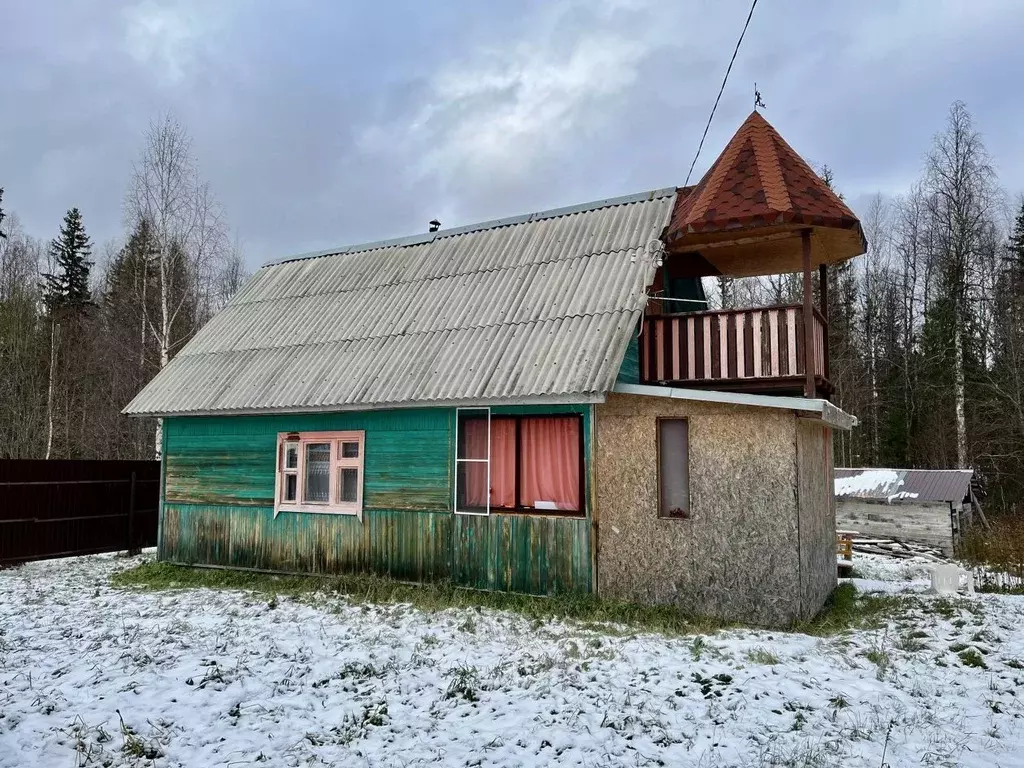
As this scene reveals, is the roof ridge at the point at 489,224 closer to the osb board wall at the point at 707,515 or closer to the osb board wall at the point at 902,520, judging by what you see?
the osb board wall at the point at 707,515

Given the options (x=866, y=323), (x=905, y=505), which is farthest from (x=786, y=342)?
(x=866, y=323)

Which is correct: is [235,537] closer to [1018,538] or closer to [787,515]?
[787,515]

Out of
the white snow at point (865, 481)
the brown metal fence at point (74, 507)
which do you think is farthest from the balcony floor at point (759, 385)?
the white snow at point (865, 481)

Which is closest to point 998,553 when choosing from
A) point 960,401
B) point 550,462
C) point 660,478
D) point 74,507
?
point 660,478

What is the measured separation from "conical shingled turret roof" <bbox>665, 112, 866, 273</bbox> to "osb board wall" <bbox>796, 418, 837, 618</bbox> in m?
2.53

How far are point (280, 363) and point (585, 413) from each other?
235 inches

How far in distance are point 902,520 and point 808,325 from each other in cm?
1484

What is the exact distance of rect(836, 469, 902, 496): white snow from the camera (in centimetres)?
2158

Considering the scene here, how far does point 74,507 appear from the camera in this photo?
13812mm

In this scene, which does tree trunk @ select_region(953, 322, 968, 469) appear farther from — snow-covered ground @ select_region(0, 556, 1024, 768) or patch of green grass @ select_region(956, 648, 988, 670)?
patch of green grass @ select_region(956, 648, 988, 670)

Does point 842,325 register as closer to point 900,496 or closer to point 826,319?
point 900,496

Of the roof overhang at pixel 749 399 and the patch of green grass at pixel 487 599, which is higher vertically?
the roof overhang at pixel 749 399

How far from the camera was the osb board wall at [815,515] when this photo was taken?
8984 mm

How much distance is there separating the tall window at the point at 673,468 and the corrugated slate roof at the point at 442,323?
45.3 inches
